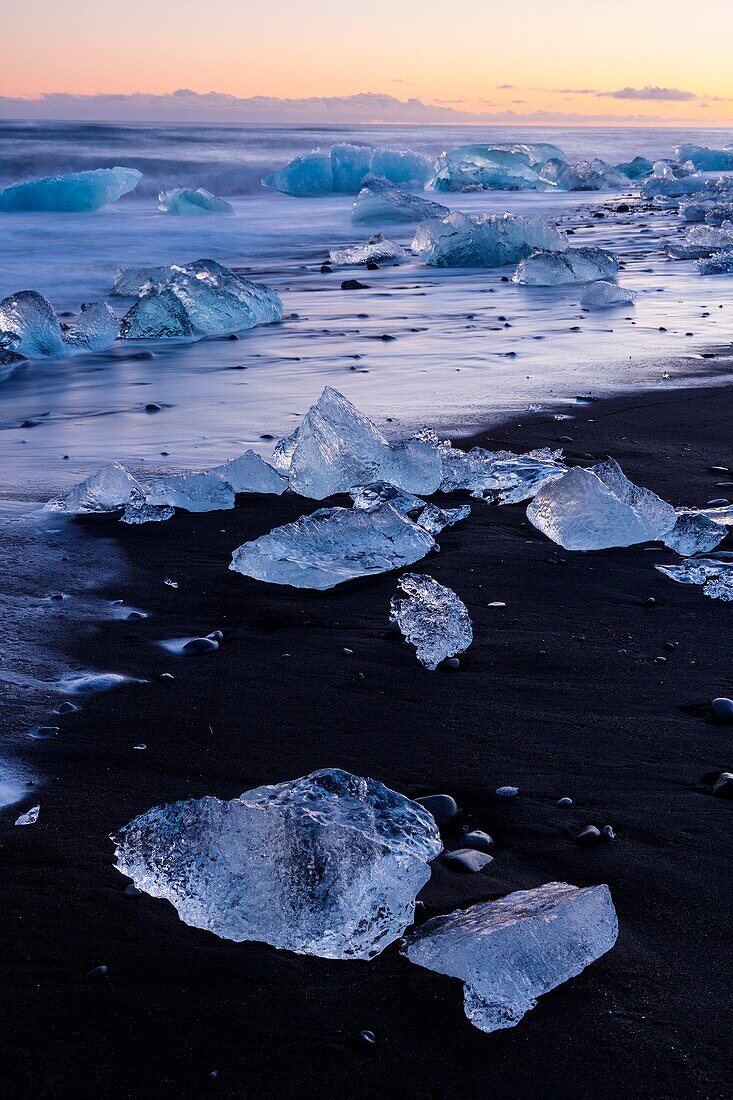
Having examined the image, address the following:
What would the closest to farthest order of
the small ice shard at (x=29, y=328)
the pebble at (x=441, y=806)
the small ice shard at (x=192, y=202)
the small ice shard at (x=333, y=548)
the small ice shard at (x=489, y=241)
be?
the pebble at (x=441, y=806) < the small ice shard at (x=333, y=548) < the small ice shard at (x=29, y=328) < the small ice shard at (x=489, y=241) < the small ice shard at (x=192, y=202)

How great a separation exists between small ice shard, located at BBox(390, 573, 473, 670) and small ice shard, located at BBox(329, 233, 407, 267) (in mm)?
9703

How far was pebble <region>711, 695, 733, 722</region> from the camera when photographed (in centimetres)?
231

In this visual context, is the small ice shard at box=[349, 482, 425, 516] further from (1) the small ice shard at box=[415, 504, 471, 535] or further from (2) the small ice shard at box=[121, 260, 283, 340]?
(2) the small ice shard at box=[121, 260, 283, 340]

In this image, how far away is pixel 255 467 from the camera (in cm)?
388

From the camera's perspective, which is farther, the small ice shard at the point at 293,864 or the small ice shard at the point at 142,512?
the small ice shard at the point at 142,512

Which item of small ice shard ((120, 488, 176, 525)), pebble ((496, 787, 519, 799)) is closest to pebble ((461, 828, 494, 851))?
pebble ((496, 787, 519, 799))

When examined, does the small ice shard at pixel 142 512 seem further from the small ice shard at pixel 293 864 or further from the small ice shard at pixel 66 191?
the small ice shard at pixel 66 191

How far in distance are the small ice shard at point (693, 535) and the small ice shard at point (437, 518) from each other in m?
0.71

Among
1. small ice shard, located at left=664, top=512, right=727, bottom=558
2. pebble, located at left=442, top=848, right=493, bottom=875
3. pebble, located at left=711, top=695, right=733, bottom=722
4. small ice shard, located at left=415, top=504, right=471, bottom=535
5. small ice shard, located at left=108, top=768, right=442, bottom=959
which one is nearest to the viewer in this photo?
small ice shard, located at left=108, top=768, right=442, bottom=959

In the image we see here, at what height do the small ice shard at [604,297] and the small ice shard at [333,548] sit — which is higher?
the small ice shard at [604,297]

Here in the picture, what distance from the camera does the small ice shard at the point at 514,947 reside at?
157 cm

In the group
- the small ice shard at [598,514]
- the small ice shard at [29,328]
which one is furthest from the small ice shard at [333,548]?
the small ice shard at [29,328]

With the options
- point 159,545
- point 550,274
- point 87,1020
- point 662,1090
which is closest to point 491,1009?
point 662,1090

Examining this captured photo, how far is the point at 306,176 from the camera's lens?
25703 mm
